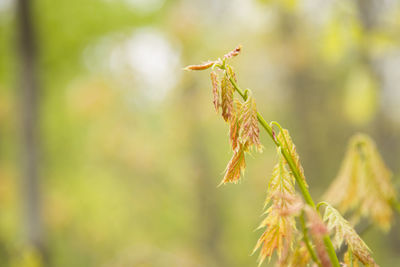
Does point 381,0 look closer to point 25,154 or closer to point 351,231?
point 351,231

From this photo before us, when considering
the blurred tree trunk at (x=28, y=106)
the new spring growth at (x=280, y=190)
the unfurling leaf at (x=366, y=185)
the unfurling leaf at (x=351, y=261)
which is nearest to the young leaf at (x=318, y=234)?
the new spring growth at (x=280, y=190)

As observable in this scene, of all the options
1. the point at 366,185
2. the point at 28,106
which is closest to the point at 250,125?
the point at 366,185

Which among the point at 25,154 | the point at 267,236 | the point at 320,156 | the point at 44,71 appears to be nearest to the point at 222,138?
the point at 320,156

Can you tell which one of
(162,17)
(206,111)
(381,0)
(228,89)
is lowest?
(228,89)

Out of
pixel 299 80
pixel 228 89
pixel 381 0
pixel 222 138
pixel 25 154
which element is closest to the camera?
pixel 228 89

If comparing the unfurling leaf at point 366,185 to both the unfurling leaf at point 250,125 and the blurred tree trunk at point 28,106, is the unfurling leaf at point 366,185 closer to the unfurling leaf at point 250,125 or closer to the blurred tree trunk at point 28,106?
the unfurling leaf at point 250,125

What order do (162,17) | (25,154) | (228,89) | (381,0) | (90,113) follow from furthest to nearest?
(162,17) → (90,113) → (25,154) → (381,0) → (228,89)
